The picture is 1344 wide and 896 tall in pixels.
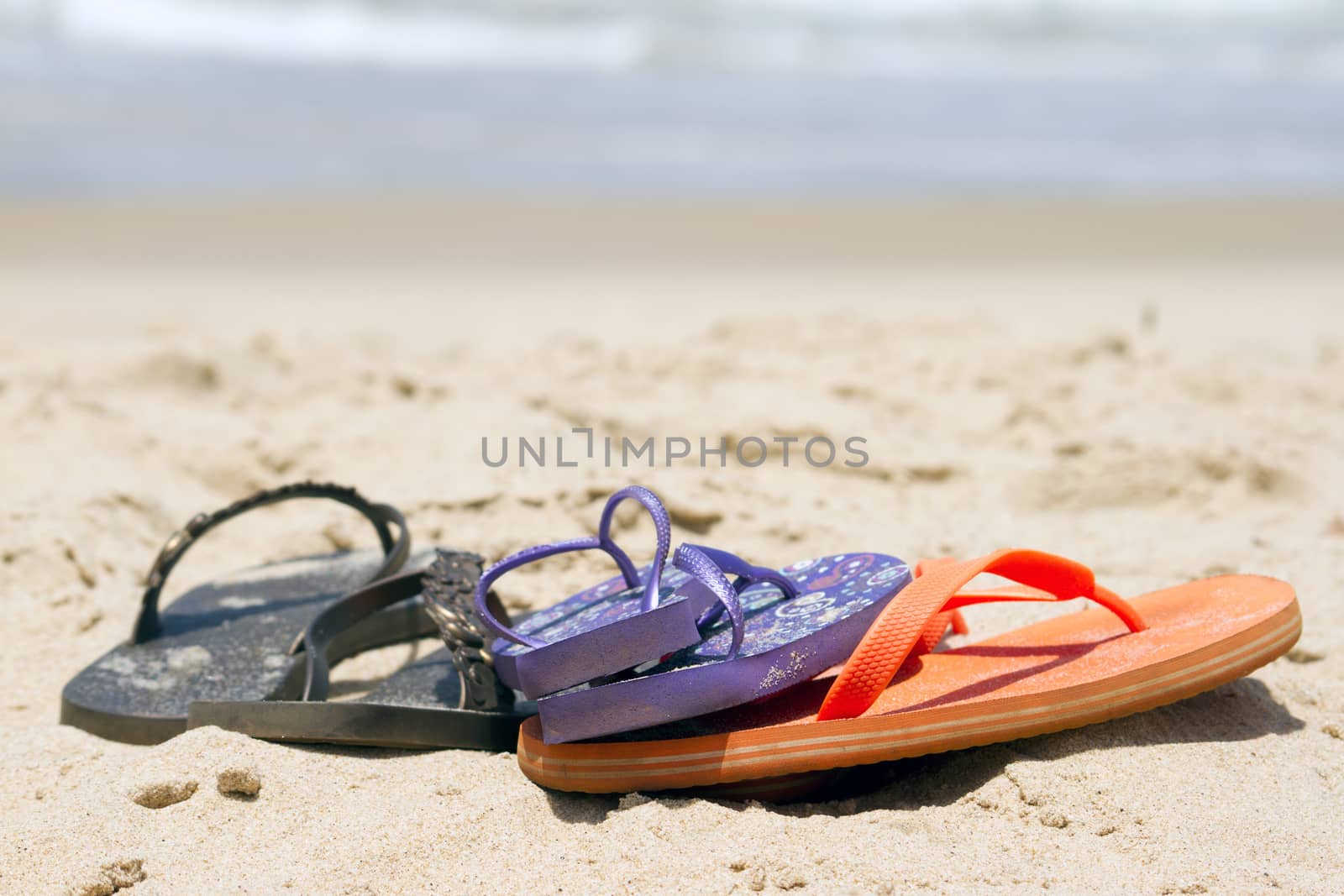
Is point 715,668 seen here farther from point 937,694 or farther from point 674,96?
point 674,96

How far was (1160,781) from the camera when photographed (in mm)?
1396

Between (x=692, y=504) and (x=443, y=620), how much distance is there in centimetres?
85

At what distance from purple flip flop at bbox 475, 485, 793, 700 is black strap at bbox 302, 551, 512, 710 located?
0.03 meters

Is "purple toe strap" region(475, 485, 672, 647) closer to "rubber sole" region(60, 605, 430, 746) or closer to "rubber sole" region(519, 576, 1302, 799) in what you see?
"rubber sole" region(519, 576, 1302, 799)

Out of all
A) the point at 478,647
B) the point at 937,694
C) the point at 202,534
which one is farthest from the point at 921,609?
the point at 202,534

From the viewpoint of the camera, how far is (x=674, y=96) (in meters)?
15.1

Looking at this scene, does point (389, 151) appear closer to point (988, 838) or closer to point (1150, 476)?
point (1150, 476)

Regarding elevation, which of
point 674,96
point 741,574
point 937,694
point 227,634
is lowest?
point 227,634

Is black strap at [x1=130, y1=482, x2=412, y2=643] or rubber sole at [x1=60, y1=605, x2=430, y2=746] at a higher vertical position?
black strap at [x1=130, y1=482, x2=412, y2=643]

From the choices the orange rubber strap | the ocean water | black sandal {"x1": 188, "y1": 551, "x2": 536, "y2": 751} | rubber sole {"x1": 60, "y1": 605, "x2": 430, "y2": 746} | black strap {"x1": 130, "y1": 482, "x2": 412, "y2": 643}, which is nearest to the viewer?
the orange rubber strap

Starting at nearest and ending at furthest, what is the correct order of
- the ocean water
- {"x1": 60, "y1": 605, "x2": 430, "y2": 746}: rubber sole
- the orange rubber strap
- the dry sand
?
the dry sand, the orange rubber strap, {"x1": 60, "y1": 605, "x2": 430, "y2": 746}: rubber sole, the ocean water

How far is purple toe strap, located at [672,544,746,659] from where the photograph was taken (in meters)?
1.41

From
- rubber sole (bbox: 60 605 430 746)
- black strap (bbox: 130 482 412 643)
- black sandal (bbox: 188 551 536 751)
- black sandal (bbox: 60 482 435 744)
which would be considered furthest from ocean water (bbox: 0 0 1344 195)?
black sandal (bbox: 188 551 536 751)

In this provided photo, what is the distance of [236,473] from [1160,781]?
2226 mm
